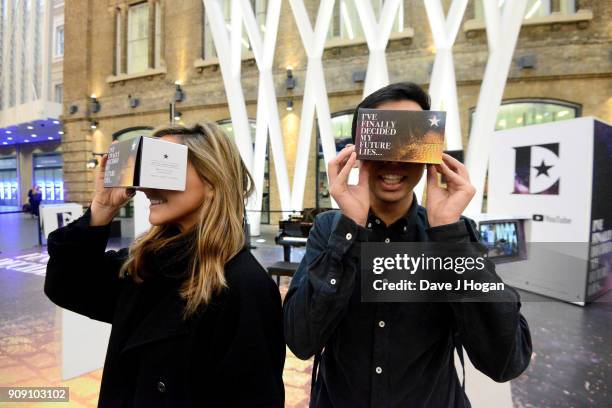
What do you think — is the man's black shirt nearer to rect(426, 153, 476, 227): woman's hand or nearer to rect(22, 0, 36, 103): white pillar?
rect(426, 153, 476, 227): woman's hand

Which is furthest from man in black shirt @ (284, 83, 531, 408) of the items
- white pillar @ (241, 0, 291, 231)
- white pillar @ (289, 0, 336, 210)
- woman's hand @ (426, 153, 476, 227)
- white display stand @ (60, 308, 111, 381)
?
Answer: white pillar @ (241, 0, 291, 231)

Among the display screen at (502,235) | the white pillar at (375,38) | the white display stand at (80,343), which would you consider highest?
the white pillar at (375,38)

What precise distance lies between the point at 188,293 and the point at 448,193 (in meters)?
0.79

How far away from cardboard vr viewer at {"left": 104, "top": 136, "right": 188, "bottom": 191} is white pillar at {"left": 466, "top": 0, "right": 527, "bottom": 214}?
278 inches

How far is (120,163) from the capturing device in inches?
38.9

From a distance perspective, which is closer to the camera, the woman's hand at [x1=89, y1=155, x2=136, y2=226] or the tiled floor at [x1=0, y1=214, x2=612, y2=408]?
the woman's hand at [x1=89, y1=155, x2=136, y2=226]

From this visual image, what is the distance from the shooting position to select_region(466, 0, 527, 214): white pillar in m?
6.84

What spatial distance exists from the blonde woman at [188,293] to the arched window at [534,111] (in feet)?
34.2

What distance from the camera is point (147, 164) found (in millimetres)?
950

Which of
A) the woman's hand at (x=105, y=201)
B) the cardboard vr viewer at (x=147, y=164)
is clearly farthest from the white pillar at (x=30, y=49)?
the cardboard vr viewer at (x=147, y=164)

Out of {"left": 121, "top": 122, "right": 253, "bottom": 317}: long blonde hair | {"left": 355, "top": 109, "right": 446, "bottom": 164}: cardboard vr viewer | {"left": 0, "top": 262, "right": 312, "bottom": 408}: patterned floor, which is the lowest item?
{"left": 0, "top": 262, "right": 312, "bottom": 408}: patterned floor

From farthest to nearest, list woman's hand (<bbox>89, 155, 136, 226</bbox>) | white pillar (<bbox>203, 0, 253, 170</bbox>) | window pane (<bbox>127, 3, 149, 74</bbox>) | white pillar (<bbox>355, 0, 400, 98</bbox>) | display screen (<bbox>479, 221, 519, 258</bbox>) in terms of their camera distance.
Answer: window pane (<bbox>127, 3, 149, 74</bbox>) < white pillar (<bbox>203, 0, 253, 170</bbox>) < white pillar (<bbox>355, 0, 400, 98</bbox>) < display screen (<bbox>479, 221, 519, 258</bbox>) < woman's hand (<bbox>89, 155, 136, 226</bbox>)

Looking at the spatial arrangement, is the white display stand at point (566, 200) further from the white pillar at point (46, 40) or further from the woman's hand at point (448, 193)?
the white pillar at point (46, 40)

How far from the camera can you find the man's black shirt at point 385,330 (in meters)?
0.90
